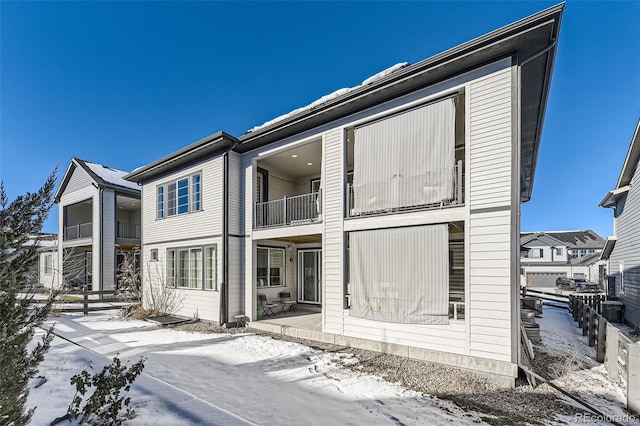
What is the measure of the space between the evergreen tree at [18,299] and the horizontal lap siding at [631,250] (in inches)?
651

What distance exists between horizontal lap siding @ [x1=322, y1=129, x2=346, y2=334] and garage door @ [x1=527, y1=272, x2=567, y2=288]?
35.9 metres

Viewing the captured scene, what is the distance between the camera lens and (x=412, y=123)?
7145 mm

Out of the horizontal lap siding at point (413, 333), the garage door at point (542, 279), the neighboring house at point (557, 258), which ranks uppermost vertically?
the horizontal lap siding at point (413, 333)

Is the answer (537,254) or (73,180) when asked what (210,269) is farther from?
(537,254)

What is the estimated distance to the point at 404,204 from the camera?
7141 mm

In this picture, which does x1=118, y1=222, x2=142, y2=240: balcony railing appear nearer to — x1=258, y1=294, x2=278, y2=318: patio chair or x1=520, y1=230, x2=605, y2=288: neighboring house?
x1=258, y1=294, x2=278, y2=318: patio chair

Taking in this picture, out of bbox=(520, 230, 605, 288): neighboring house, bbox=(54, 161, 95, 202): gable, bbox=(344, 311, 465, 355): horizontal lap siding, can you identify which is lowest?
bbox=(520, 230, 605, 288): neighboring house

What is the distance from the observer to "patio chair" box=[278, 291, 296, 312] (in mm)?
11734

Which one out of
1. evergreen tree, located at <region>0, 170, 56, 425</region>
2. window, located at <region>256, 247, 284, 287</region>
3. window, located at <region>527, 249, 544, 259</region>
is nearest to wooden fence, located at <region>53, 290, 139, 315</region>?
window, located at <region>256, 247, 284, 287</region>

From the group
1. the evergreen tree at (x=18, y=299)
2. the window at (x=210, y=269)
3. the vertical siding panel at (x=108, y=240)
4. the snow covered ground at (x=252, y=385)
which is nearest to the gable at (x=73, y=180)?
the vertical siding panel at (x=108, y=240)

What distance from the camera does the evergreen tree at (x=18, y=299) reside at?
266 cm

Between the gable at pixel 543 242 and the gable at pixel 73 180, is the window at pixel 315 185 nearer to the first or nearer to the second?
the gable at pixel 73 180

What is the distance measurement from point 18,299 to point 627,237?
1924 cm

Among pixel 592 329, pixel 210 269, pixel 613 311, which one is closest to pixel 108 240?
pixel 210 269
